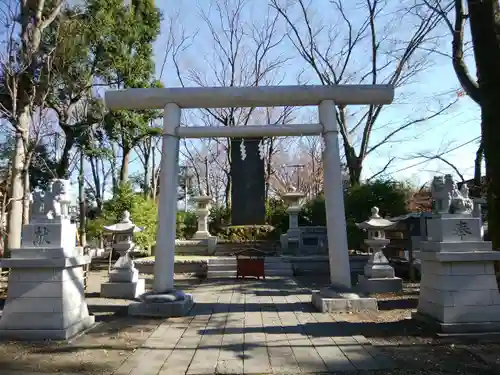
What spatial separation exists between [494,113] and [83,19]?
16614 mm

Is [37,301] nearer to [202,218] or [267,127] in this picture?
[267,127]

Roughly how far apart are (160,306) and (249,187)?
8.86 feet

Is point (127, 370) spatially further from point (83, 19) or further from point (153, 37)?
point (153, 37)

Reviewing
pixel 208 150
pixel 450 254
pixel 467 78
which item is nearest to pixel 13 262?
pixel 450 254

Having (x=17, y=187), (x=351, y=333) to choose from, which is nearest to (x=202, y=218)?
(x=17, y=187)

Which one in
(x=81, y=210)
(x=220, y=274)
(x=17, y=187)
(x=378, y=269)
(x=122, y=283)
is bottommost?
(x=220, y=274)

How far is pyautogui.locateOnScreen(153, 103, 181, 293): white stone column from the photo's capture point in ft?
23.8

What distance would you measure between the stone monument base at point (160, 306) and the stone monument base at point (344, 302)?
2547mm

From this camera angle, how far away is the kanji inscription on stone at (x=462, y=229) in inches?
234

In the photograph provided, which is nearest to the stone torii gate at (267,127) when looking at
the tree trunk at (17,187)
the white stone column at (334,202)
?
the white stone column at (334,202)

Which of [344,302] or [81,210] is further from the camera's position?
[81,210]

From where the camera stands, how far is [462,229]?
596 cm

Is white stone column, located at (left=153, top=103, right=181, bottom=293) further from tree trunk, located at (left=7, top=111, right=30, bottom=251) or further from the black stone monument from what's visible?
tree trunk, located at (left=7, top=111, right=30, bottom=251)

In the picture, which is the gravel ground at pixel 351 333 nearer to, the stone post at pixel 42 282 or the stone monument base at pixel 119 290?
the stone post at pixel 42 282
